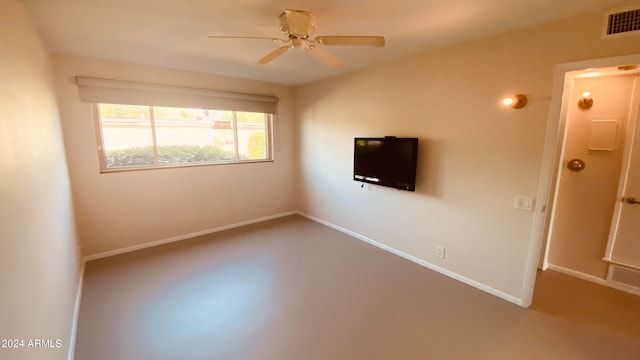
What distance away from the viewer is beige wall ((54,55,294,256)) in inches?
122

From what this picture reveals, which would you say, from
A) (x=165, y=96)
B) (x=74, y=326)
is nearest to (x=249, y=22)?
(x=165, y=96)

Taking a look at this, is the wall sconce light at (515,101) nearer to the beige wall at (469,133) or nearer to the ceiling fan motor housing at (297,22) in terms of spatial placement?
the beige wall at (469,133)

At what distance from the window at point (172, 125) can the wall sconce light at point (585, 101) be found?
4.03 m

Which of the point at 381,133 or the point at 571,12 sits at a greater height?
the point at 571,12

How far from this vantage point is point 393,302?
2.49 metres

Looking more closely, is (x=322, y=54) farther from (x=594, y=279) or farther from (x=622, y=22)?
(x=594, y=279)

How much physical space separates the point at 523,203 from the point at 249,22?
2.81m

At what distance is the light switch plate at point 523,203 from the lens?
2.35m

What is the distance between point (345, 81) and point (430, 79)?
1322 millimetres

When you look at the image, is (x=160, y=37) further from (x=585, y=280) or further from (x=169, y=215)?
(x=585, y=280)

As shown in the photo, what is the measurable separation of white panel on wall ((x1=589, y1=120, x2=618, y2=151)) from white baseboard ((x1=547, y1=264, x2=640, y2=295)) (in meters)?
1.37

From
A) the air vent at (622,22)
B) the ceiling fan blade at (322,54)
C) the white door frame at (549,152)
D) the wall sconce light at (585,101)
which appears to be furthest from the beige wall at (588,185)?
the ceiling fan blade at (322,54)

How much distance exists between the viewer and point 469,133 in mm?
2684

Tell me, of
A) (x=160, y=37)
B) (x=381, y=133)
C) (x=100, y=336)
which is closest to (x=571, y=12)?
(x=381, y=133)
